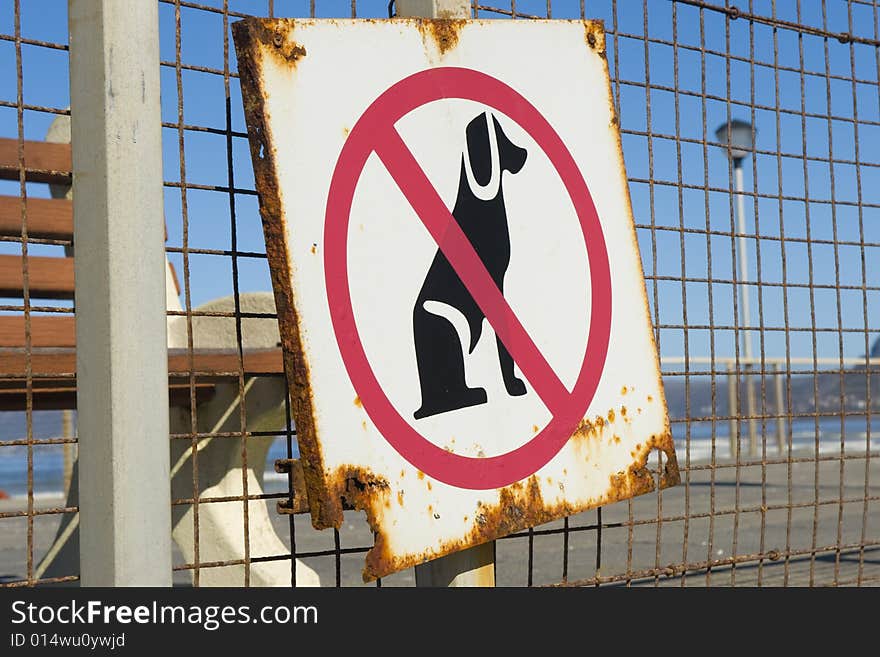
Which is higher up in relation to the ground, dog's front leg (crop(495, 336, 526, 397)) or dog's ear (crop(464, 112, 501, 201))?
dog's ear (crop(464, 112, 501, 201))

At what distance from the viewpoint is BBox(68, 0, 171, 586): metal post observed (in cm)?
154

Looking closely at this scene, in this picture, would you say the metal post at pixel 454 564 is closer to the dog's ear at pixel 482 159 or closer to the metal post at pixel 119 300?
the dog's ear at pixel 482 159

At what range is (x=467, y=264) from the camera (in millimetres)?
1808

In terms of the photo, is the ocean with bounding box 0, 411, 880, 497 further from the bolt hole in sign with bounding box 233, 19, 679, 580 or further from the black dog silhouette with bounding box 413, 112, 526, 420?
the black dog silhouette with bounding box 413, 112, 526, 420

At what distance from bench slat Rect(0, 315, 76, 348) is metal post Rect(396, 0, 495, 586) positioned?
7.84 feet

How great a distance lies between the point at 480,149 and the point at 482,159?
19 millimetres

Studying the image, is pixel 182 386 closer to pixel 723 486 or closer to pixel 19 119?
pixel 19 119

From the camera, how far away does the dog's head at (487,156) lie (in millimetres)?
1850

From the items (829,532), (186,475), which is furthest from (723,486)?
(186,475)

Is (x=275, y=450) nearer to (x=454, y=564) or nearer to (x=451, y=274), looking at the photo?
(x=454, y=564)

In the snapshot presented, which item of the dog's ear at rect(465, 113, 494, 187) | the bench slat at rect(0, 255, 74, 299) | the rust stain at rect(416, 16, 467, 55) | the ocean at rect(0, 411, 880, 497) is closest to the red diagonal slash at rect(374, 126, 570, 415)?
the dog's ear at rect(465, 113, 494, 187)

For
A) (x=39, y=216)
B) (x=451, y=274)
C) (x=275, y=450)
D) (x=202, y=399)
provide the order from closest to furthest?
(x=451, y=274) < (x=202, y=399) < (x=39, y=216) < (x=275, y=450)

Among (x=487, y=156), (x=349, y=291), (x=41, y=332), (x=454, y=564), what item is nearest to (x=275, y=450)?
(x=41, y=332)

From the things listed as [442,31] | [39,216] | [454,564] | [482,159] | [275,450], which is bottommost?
[275,450]
